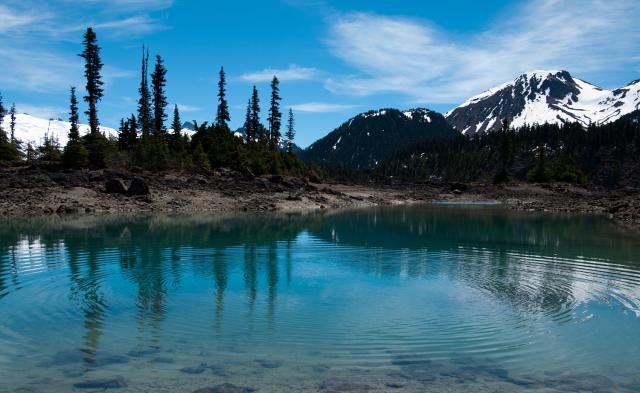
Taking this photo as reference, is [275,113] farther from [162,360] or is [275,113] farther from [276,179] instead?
[162,360]

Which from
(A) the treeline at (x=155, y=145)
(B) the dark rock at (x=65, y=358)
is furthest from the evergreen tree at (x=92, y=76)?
(B) the dark rock at (x=65, y=358)

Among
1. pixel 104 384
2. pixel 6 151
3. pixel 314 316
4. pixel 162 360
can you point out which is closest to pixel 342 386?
pixel 162 360

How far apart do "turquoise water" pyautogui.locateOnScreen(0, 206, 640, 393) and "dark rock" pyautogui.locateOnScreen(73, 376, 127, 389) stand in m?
0.05

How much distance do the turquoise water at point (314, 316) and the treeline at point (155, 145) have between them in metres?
35.0

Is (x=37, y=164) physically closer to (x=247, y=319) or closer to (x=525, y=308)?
(x=247, y=319)

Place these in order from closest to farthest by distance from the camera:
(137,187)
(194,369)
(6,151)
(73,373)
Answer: (73,373) → (194,369) → (137,187) → (6,151)

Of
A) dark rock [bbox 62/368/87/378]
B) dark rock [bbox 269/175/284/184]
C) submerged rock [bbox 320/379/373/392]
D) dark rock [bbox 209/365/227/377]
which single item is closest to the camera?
submerged rock [bbox 320/379/373/392]

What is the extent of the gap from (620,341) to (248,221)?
37.5 meters

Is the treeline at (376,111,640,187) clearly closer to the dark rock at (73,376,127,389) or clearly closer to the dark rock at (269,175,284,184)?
the dark rock at (269,175,284,184)

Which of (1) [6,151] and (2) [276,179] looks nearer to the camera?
(1) [6,151]

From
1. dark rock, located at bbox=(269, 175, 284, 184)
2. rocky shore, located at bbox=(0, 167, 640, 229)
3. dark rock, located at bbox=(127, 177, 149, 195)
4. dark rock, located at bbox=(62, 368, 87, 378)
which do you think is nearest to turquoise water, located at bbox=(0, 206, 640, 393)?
dark rock, located at bbox=(62, 368, 87, 378)

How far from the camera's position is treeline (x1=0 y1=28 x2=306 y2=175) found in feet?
209

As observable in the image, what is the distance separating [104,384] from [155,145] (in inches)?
2500

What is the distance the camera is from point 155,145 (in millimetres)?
69750
